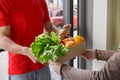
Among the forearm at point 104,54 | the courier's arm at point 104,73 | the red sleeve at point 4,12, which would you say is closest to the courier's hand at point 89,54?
the forearm at point 104,54

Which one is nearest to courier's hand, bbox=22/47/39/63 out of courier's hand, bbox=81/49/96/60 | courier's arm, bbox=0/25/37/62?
courier's arm, bbox=0/25/37/62

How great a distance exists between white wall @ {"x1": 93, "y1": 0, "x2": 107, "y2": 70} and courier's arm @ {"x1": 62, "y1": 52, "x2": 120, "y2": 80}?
0.87 meters

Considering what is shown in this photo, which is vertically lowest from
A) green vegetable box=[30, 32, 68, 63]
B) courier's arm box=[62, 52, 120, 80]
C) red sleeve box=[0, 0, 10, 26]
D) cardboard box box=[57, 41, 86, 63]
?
courier's arm box=[62, 52, 120, 80]

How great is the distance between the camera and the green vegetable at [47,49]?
48.4 inches

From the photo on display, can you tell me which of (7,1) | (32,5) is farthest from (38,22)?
(7,1)

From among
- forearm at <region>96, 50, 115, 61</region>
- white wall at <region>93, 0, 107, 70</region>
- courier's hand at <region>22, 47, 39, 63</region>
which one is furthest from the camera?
white wall at <region>93, 0, 107, 70</region>

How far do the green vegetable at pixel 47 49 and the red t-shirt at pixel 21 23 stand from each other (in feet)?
0.66

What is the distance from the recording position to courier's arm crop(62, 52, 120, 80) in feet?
3.86

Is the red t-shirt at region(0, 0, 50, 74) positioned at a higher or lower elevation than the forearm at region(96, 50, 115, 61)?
higher

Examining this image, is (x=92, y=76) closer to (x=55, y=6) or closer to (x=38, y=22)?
(x=38, y=22)

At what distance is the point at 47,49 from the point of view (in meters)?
1.25

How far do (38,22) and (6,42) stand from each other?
263mm

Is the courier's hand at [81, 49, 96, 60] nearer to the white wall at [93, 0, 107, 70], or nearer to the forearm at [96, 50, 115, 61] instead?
the forearm at [96, 50, 115, 61]

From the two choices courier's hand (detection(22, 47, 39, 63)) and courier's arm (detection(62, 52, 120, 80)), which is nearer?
courier's arm (detection(62, 52, 120, 80))
